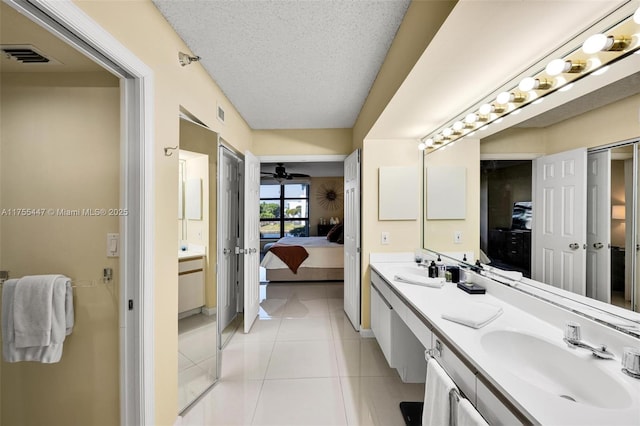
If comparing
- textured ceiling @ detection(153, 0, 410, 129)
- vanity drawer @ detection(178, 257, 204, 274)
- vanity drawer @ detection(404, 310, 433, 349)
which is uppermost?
textured ceiling @ detection(153, 0, 410, 129)

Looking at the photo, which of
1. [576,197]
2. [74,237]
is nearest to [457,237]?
[576,197]

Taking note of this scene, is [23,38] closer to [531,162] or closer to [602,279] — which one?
[531,162]

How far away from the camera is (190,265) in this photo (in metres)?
1.90

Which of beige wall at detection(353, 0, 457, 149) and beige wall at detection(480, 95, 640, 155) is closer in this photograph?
beige wall at detection(480, 95, 640, 155)

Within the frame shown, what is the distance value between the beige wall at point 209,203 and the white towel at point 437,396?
1691mm

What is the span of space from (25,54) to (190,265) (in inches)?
54.2

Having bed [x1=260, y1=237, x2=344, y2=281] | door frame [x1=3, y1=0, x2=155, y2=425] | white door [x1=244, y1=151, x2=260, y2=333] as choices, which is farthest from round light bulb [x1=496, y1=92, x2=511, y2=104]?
bed [x1=260, y1=237, x2=344, y2=281]


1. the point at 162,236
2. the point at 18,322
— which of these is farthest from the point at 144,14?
the point at 18,322

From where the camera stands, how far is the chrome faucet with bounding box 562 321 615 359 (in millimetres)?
957

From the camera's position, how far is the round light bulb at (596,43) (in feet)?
3.14

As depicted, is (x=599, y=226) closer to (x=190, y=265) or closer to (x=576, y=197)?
(x=576, y=197)

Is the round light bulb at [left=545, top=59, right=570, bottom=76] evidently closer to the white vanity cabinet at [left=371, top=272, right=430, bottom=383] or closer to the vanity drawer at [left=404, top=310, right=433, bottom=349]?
the vanity drawer at [left=404, top=310, right=433, bottom=349]

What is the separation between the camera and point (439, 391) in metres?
1.08

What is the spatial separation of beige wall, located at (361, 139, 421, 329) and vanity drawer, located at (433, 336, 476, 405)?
1547mm
